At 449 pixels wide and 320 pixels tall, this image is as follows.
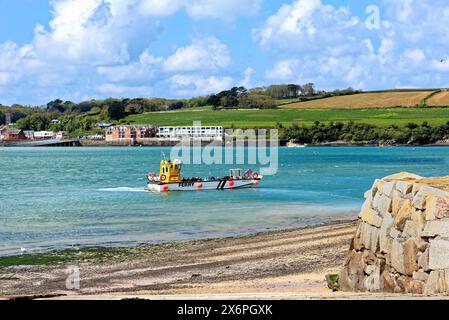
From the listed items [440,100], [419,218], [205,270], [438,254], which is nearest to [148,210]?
[205,270]

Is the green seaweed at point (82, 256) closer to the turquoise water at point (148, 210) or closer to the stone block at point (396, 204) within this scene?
the turquoise water at point (148, 210)

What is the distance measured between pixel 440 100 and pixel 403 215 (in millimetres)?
192492

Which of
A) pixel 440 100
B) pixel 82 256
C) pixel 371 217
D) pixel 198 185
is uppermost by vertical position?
pixel 440 100

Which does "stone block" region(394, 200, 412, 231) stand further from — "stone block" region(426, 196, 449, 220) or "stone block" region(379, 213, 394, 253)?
"stone block" region(426, 196, 449, 220)

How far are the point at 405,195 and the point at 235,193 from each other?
47.7m

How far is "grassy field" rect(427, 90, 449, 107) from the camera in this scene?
643 feet

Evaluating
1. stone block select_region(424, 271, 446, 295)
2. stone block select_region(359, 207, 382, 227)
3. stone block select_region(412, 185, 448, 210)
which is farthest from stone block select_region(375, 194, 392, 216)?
stone block select_region(424, 271, 446, 295)

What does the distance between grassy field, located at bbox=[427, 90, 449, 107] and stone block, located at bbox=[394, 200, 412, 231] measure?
191 meters

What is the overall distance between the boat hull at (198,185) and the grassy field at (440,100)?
14096 cm

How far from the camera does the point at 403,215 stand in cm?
1303

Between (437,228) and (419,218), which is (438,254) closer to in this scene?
(437,228)

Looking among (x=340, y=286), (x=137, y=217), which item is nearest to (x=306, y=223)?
(x=137, y=217)
